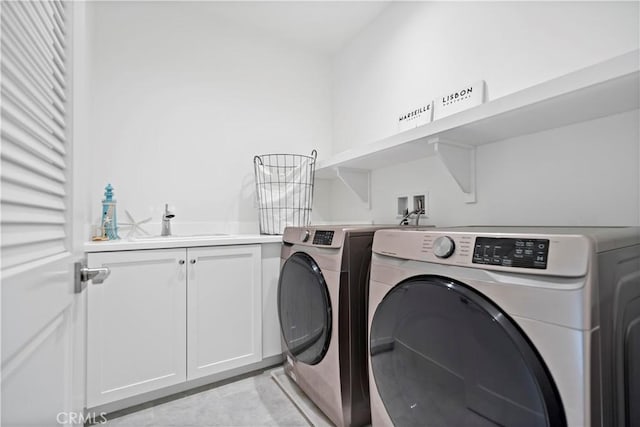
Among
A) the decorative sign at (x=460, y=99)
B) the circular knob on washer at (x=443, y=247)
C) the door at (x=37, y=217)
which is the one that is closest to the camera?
the door at (x=37, y=217)

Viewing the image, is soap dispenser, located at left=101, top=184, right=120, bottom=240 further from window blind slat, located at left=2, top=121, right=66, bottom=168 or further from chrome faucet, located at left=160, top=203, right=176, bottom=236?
window blind slat, located at left=2, top=121, right=66, bottom=168

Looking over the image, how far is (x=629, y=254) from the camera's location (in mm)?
778

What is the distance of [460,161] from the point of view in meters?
1.56

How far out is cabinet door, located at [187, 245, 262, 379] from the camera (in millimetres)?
1671

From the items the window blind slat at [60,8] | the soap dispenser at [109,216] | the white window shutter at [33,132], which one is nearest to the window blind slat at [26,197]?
the white window shutter at [33,132]

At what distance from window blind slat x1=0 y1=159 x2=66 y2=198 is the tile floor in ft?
4.59

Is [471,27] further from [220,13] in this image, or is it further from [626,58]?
[220,13]

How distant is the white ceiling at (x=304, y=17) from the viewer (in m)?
2.20

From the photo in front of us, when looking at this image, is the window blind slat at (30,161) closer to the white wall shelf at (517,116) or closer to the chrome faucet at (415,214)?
the white wall shelf at (517,116)

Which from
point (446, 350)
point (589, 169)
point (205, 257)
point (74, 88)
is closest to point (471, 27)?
point (589, 169)

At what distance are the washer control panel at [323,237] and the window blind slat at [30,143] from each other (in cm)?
99

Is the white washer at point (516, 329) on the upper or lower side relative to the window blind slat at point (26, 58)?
lower

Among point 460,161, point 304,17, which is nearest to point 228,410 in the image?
point 460,161

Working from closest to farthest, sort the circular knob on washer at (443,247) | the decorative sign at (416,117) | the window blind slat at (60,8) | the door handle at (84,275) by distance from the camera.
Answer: the window blind slat at (60,8), the door handle at (84,275), the circular knob on washer at (443,247), the decorative sign at (416,117)
